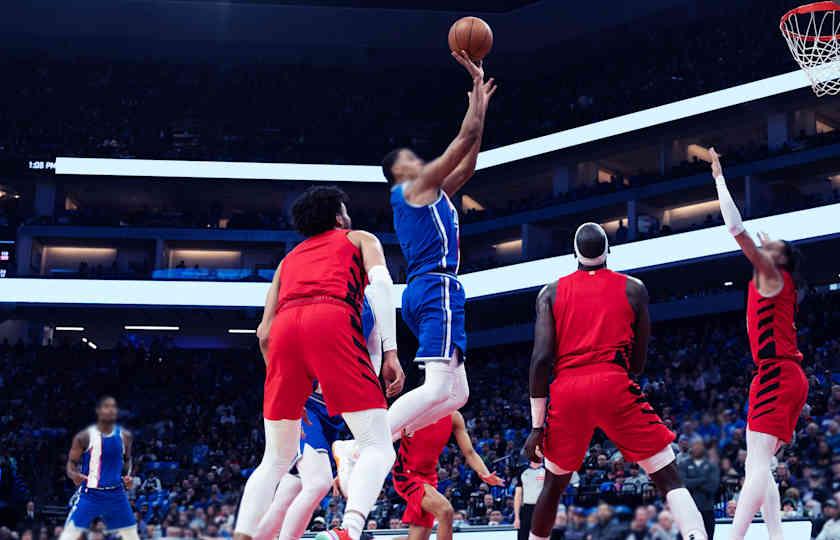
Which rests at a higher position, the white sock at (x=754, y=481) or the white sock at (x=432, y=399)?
the white sock at (x=432, y=399)

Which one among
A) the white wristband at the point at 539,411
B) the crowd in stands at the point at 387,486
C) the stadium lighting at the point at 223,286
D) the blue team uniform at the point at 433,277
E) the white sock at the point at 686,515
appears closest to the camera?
the white sock at the point at 686,515

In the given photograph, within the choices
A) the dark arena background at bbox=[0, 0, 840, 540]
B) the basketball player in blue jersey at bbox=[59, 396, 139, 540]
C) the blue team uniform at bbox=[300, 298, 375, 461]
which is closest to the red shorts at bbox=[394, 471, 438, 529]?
the blue team uniform at bbox=[300, 298, 375, 461]

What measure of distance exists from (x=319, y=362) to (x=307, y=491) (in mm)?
1269

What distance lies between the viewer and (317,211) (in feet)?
17.7

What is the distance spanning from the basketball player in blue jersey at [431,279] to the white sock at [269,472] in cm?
104

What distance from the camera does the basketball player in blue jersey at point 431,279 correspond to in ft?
19.9

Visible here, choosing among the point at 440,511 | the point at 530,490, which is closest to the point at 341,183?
the point at 530,490

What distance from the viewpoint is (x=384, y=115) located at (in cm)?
3906

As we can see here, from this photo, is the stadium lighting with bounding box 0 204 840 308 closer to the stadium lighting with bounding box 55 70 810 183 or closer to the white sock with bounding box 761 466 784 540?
the stadium lighting with bounding box 55 70 810 183

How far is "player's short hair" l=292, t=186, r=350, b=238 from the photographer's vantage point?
17.7 feet

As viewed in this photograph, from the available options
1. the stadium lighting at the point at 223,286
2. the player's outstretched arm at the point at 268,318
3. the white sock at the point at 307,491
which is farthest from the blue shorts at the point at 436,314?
the stadium lighting at the point at 223,286

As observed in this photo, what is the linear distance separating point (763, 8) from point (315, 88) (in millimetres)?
17721

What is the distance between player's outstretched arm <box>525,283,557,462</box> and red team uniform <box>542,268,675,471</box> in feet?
0.15

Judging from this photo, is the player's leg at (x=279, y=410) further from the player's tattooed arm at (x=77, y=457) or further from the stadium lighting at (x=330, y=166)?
the stadium lighting at (x=330, y=166)
